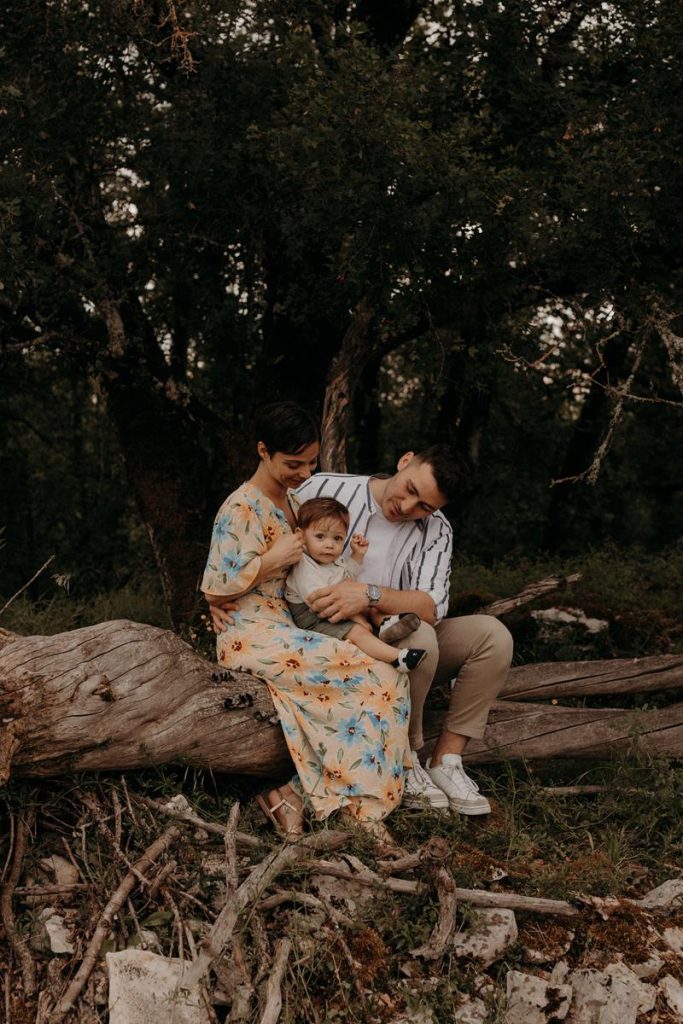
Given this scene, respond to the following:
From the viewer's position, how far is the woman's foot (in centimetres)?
476

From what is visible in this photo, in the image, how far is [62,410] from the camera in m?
12.1

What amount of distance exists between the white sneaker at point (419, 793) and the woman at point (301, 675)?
126 millimetres

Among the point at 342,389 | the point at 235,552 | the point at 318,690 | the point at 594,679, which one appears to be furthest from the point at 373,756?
the point at 342,389

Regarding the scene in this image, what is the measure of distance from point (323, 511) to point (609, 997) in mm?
2209

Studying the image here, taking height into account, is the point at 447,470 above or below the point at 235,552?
above

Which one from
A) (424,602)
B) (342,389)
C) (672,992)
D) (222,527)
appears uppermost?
(342,389)

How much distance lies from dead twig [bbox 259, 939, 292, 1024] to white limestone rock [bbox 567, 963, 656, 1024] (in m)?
1.10

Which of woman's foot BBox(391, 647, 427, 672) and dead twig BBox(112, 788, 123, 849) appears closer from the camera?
dead twig BBox(112, 788, 123, 849)

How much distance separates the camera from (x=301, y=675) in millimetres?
4801

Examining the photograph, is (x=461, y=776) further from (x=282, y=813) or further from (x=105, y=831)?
(x=105, y=831)

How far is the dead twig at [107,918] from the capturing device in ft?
12.5

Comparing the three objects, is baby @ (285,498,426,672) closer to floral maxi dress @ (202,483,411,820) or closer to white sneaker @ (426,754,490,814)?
floral maxi dress @ (202,483,411,820)

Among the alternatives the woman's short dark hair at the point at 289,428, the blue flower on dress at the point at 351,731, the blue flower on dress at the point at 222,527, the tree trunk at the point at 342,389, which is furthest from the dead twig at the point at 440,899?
the tree trunk at the point at 342,389

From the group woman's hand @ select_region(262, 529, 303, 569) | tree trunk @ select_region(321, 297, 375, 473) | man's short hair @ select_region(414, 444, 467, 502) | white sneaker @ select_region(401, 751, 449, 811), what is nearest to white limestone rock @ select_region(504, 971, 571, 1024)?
white sneaker @ select_region(401, 751, 449, 811)
